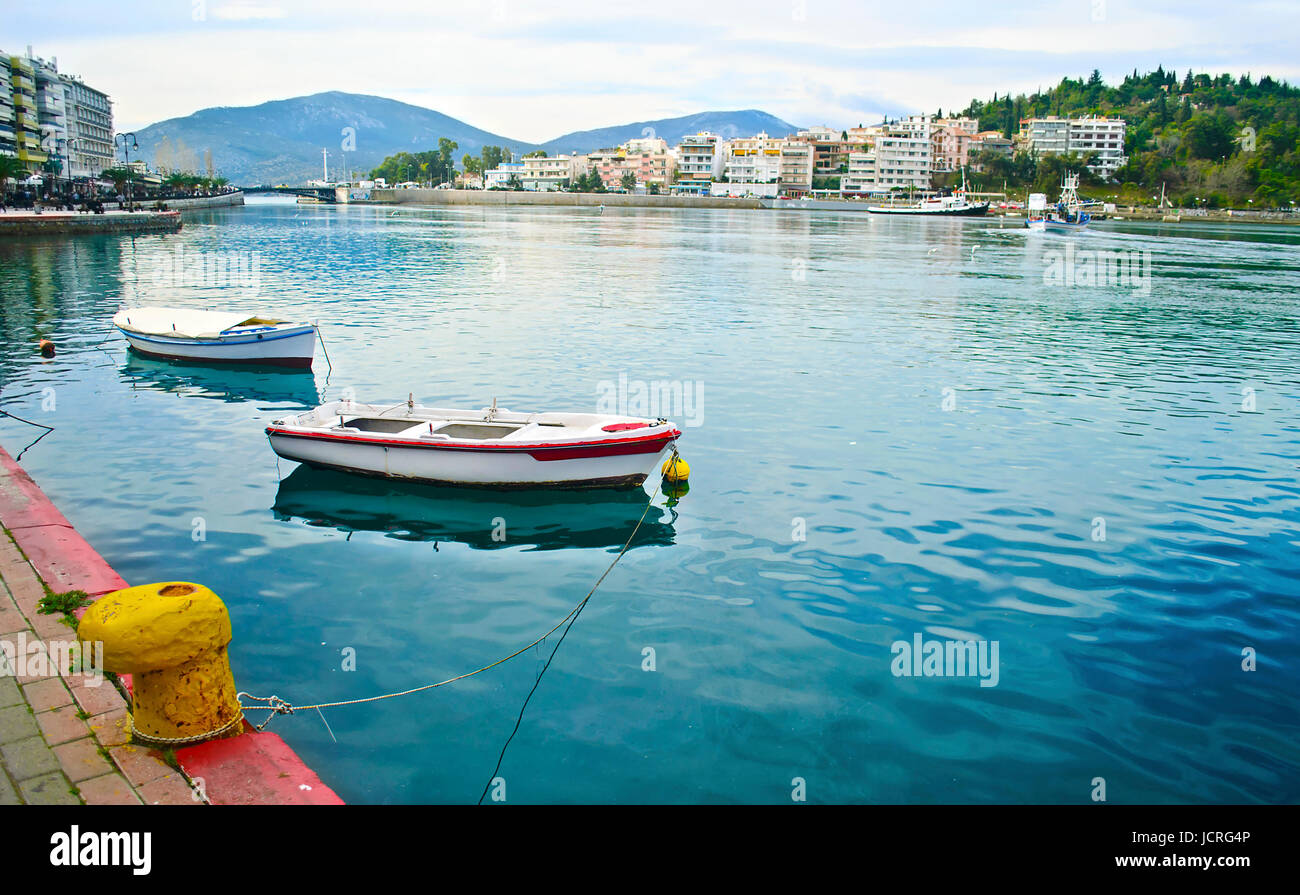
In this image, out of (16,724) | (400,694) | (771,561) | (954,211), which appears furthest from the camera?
(954,211)

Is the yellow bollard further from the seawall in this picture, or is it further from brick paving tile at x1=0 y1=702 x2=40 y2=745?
the seawall

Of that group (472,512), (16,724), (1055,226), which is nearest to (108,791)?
(16,724)

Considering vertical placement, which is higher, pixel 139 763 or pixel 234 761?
pixel 139 763

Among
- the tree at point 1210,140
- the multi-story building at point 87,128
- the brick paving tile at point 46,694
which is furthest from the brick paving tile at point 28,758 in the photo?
the tree at point 1210,140

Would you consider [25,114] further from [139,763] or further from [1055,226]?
[139,763]

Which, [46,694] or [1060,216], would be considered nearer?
[46,694]

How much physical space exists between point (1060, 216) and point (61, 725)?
526 feet

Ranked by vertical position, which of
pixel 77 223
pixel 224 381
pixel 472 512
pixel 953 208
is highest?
pixel 953 208

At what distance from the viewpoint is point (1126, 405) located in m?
21.4

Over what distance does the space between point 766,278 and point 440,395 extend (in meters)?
34.2

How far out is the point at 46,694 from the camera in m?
6.89

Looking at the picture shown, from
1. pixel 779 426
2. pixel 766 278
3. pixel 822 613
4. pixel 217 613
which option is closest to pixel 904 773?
pixel 822 613

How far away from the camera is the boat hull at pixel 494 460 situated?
47.3 feet

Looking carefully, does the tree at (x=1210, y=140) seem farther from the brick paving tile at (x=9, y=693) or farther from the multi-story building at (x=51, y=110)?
the brick paving tile at (x=9, y=693)
